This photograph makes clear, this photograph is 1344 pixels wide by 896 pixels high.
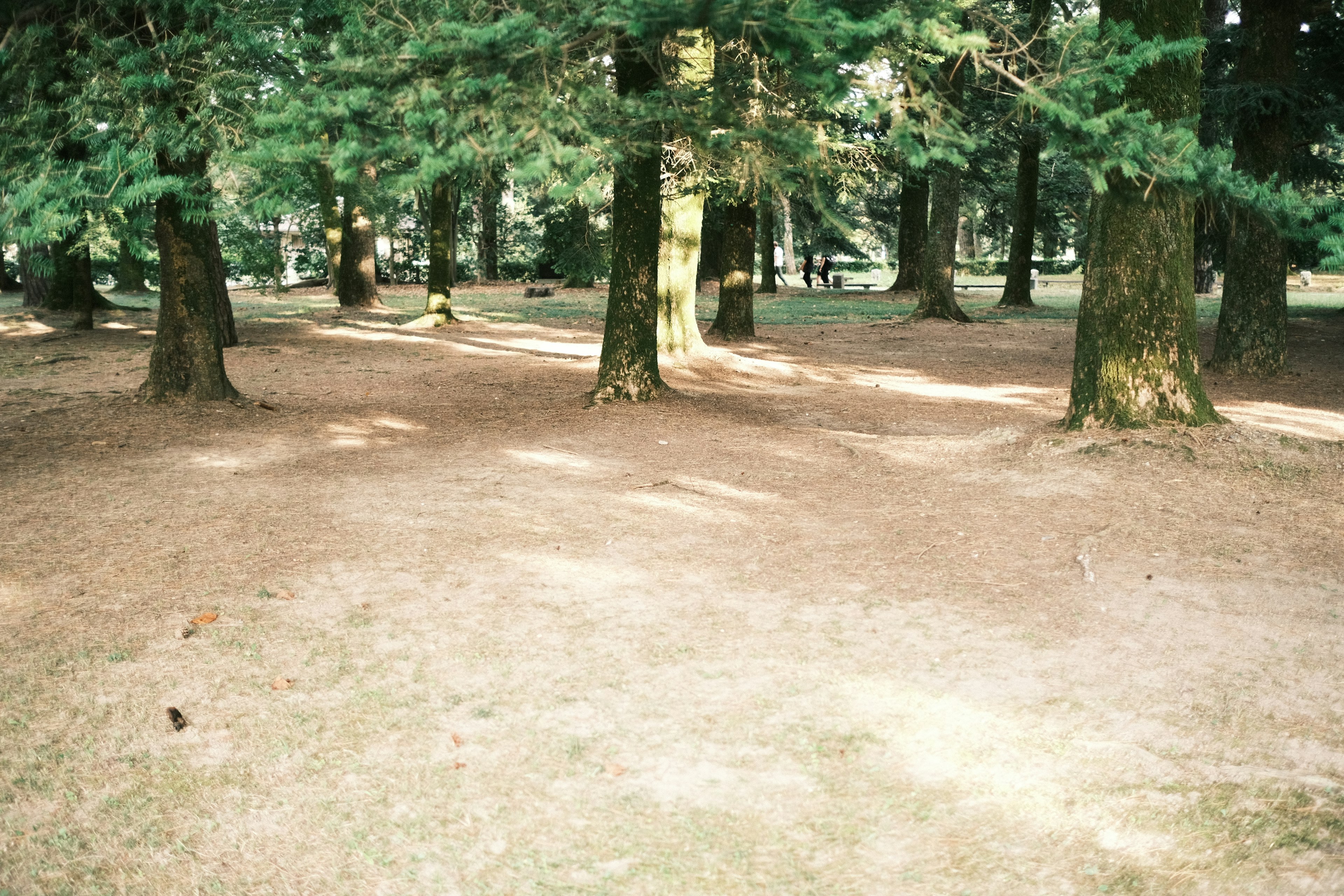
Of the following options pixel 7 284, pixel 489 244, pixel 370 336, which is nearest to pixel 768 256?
pixel 489 244

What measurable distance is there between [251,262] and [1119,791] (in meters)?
28.9

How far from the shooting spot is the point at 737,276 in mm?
18828

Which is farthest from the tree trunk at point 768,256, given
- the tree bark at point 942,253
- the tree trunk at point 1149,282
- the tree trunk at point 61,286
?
the tree trunk at point 1149,282

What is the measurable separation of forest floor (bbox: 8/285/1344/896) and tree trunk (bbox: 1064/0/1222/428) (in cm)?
39

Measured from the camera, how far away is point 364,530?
7.07 m

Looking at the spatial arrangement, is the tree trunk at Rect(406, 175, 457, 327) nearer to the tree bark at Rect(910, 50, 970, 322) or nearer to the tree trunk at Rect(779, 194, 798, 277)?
the tree bark at Rect(910, 50, 970, 322)

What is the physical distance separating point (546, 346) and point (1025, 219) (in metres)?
14.1

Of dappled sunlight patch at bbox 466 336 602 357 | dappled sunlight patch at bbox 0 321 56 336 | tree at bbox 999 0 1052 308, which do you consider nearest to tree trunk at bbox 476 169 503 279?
tree at bbox 999 0 1052 308

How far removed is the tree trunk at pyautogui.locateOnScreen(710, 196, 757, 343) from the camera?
18.5m

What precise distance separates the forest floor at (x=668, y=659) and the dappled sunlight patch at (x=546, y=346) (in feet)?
21.7

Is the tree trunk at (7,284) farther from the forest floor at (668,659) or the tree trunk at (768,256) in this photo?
the forest floor at (668,659)

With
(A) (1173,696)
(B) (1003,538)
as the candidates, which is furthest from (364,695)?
Result: (B) (1003,538)

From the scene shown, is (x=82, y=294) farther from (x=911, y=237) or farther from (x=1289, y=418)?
(x=911, y=237)

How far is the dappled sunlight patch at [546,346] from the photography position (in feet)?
56.7
